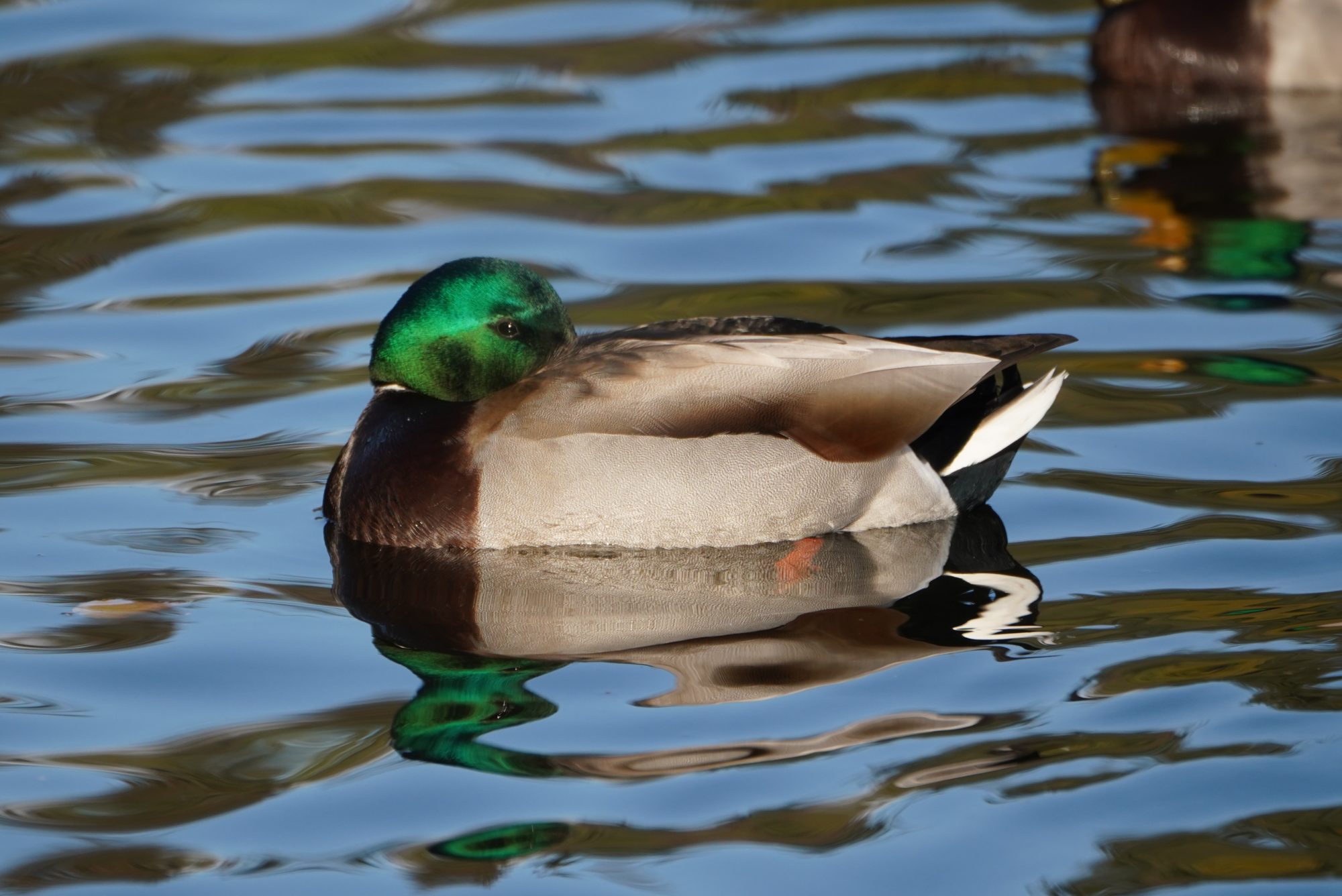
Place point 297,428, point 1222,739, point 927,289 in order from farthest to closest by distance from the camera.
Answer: point 927,289
point 297,428
point 1222,739

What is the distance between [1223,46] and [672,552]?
667 cm

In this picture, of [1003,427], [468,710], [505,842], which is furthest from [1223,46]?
[505,842]

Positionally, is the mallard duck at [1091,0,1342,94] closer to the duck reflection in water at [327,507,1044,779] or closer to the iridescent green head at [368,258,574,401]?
the duck reflection in water at [327,507,1044,779]

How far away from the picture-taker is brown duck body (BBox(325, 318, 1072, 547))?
20.3 ft

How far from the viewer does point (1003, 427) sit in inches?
257

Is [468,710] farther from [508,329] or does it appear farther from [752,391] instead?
[508,329]

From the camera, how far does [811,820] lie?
4473mm

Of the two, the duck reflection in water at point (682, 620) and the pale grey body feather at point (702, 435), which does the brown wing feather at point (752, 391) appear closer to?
the pale grey body feather at point (702, 435)

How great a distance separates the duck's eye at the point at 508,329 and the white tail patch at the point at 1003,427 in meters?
1.40

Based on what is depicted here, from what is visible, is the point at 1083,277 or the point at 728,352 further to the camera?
the point at 1083,277

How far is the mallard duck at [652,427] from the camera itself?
618 cm

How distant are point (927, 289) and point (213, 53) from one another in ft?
18.3

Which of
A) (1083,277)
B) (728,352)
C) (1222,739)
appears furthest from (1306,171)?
(1222,739)

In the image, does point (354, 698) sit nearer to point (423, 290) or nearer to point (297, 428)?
point (423, 290)
